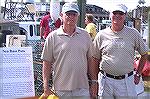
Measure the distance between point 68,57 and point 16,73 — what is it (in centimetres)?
109

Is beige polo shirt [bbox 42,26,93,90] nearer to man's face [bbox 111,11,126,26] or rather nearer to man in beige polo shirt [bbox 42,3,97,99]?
man in beige polo shirt [bbox 42,3,97,99]

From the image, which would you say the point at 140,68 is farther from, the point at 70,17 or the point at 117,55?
the point at 70,17

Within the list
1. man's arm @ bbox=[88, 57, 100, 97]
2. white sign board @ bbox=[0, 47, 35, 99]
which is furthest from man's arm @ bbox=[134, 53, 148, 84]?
white sign board @ bbox=[0, 47, 35, 99]

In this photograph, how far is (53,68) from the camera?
369 cm

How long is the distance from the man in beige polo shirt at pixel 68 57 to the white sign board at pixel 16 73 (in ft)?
2.82

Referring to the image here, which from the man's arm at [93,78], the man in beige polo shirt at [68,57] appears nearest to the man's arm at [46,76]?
the man in beige polo shirt at [68,57]

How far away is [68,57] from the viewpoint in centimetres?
357

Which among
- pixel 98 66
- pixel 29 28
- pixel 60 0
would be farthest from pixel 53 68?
pixel 29 28

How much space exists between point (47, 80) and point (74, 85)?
28cm

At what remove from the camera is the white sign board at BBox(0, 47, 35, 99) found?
173 inches

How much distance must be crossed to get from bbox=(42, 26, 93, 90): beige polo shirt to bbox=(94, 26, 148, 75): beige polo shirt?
0.27 meters

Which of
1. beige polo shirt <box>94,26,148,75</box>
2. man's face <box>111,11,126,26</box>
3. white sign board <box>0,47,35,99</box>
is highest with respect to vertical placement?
man's face <box>111,11,126,26</box>

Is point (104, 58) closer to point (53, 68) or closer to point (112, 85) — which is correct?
point (112, 85)

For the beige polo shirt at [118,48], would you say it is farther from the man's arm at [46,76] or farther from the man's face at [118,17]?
the man's arm at [46,76]
